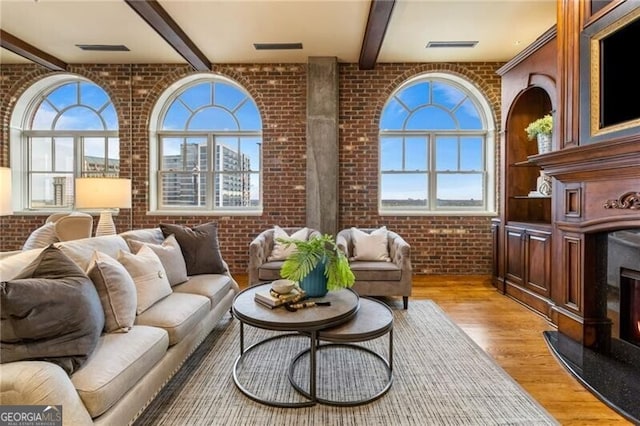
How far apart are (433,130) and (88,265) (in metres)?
4.67

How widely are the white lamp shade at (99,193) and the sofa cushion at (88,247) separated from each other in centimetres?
86

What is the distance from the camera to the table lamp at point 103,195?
3.07m

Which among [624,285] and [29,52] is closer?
[624,285]

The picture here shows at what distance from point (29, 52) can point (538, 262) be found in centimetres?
659

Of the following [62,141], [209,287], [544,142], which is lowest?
[209,287]

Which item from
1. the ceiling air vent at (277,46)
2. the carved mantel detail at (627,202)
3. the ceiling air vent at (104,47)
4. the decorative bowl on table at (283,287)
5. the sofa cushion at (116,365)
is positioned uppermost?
the ceiling air vent at (104,47)

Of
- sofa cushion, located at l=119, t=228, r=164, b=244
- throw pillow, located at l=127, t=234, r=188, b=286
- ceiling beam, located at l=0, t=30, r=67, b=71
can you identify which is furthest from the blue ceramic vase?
ceiling beam, located at l=0, t=30, r=67, b=71

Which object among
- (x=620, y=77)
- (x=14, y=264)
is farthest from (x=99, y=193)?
(x=620, y=77)

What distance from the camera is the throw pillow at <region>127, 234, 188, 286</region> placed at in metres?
2.53

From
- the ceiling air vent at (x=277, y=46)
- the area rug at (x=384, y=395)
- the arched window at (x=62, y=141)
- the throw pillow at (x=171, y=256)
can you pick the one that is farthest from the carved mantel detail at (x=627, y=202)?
the arched window at (x=62, y=141)

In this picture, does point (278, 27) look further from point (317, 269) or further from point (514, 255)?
point (514, 255)

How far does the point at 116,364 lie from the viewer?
1.51 m

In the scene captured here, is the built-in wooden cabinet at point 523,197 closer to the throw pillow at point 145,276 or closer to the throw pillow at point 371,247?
the throw pillow at point 371,247

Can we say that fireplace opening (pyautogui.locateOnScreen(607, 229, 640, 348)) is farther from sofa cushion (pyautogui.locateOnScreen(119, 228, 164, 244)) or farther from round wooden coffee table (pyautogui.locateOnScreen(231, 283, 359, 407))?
sofa cushion (pyautogui.locateOnScreen(119, 228, 164, 244))
